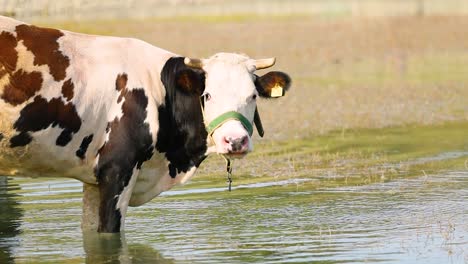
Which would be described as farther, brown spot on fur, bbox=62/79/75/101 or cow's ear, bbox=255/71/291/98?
cow's ear, bbox=255/71/291/98

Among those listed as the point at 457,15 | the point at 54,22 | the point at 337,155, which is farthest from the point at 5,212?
the point at 457,15

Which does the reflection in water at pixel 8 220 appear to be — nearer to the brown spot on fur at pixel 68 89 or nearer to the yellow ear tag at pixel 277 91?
the brown spot on fur at pixel 68 89

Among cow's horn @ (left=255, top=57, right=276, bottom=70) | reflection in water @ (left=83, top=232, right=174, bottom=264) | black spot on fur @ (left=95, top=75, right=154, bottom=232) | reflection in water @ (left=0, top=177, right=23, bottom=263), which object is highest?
cow's horn @ (left=255, top=57, right=276, bottom=70)

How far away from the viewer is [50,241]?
9.83m

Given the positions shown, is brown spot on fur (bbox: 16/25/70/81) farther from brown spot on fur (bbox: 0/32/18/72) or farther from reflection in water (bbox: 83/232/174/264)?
reflection in water (bbox: 83/232/174/264)

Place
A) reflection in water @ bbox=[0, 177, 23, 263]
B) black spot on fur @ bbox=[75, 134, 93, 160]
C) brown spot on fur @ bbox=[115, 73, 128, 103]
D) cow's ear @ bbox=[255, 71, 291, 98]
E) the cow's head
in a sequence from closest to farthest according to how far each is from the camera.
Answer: the cow's head, reflection in water @ bbox=[0, 177, 23, 263], black spot on fur @ bbox=[75, 134, 93, 160], brown spot on fur @ bbox=[115, 73, 128, 103], cow's ear @ bbox=[255, 71, 291, 98]

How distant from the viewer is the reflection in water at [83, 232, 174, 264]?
909 cm

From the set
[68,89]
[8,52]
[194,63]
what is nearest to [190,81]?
[194,63]

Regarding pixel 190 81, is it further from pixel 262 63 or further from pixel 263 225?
pixel 263 225

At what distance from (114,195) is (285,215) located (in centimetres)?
184

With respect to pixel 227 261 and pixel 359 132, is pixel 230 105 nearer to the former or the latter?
pixel 227 261

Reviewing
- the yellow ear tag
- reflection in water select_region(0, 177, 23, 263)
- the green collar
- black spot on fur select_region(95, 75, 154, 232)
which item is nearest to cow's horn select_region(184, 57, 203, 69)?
black spot on fur select_region(95, 75, 154, 232)

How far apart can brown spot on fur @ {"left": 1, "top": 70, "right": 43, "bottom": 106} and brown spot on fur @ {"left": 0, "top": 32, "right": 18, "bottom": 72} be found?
0.09 m

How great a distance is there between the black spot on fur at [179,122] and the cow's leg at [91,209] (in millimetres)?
705
